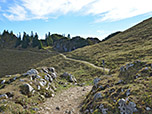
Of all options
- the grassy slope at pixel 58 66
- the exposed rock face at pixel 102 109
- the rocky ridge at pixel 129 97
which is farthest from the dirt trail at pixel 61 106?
the grassy slope at pixel 58 66

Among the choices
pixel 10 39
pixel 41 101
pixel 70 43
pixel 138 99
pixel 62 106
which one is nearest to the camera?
pixel 138 99

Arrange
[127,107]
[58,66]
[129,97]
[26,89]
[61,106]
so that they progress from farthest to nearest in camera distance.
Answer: [58,66] → [26,89] → [61,106] → [129,97] → [127,107]

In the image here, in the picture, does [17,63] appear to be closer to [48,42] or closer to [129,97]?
[48,42]

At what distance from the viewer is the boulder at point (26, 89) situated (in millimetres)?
15422

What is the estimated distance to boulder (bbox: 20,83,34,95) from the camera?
1542 centimetres

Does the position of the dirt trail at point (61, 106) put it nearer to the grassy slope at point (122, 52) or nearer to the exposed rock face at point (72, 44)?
the grassy slope at point (122, 52)

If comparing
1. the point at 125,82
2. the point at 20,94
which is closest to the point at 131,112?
the point at 125,82

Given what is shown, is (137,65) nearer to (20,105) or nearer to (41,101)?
(41,101)

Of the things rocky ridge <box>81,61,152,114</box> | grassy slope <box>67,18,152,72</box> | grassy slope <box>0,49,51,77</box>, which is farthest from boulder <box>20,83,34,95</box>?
grassy slope <box>0,49,51,77</box>

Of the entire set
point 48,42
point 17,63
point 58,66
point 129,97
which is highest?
point 48,42

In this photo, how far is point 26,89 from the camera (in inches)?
623

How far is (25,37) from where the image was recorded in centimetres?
11412

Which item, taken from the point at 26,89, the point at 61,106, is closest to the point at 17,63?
the point at 26,89

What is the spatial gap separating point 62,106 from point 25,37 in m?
115
